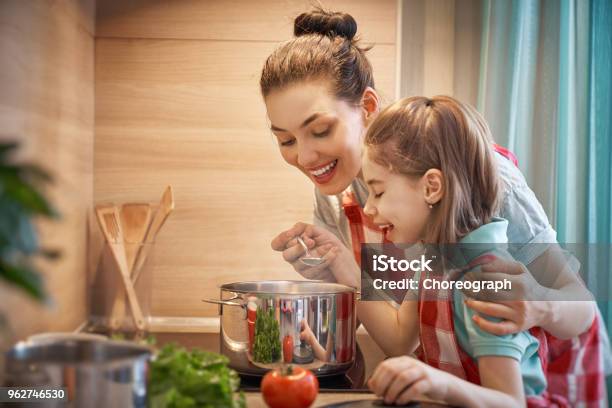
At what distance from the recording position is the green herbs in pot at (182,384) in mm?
878

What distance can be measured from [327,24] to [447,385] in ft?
2.55

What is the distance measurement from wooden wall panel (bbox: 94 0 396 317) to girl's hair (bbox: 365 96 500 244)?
0.51 metres

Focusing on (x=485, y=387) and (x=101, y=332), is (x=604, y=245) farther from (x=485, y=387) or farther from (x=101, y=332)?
(x=101, y=332)

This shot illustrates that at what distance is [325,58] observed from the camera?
4.82 feet

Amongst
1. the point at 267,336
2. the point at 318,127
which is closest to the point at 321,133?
the point at 318,127

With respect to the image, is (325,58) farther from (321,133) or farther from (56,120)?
(56,120)

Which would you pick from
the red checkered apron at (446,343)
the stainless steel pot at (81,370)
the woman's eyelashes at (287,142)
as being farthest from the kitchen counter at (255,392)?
the woman's eyelashes at (287,142)

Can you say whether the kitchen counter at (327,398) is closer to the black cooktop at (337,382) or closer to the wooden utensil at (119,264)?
the black cooktop at (337,382)

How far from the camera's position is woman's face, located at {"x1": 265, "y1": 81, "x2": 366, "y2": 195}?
4.83 ft

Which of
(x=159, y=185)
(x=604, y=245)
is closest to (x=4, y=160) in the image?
(x=159, y=185)

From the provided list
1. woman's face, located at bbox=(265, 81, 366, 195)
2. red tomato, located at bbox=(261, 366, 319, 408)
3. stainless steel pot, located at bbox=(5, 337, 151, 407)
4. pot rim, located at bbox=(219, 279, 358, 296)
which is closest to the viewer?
→ stainless steel pot, located at bbox=(5, 337, 151, 407)

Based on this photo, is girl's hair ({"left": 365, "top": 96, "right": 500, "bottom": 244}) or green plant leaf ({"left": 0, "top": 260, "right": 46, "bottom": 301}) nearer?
green plant leaf ({"left": 0, "top": 260, "right": 46, "bottom": 301})

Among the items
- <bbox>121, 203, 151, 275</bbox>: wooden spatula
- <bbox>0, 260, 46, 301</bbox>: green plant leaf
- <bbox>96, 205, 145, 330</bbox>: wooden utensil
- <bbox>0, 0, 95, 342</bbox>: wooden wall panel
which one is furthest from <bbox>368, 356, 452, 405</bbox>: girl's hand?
<bbox>121, 203, 151, 275</bbox>: wooden spatula

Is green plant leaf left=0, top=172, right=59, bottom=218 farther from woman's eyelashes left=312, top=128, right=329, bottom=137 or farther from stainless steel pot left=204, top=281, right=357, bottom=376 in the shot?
woman's eyelashes left=312, top=128, right=329, bottom=137
